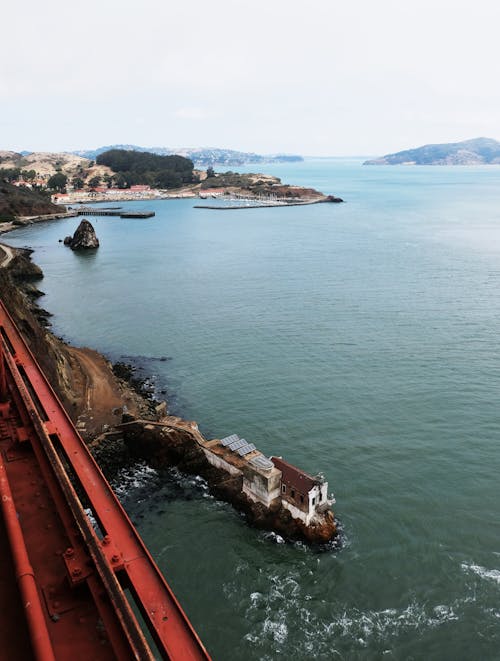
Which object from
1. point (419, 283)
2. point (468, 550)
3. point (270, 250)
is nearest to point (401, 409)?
point (468, 550)

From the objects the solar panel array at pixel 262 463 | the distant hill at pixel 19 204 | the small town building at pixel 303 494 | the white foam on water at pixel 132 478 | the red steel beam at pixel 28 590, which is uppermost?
the distant hill at pixel 19 204

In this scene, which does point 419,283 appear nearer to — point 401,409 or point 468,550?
point 401,409

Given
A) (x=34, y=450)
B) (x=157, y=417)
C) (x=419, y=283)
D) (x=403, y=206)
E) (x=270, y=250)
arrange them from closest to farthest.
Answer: (x=34, y=450) < (x=157, y=417) < (x=419, y=283) < (x=270, y=250) < (x=403, y=206)

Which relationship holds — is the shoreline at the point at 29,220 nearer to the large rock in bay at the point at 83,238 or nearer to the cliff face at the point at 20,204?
the cliff face at the point at 20,204

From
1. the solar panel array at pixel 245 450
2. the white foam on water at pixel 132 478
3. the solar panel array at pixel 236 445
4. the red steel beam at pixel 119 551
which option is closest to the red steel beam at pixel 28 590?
the red steel beam at pixel 119 551

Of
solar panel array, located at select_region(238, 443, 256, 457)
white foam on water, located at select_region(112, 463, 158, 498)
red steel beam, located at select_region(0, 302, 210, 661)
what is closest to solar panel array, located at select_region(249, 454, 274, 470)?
solar panel array, located at select_region(238, 443, 256, 457)

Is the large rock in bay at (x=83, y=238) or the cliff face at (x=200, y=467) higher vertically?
the large rock in bay at (x=83, y=238)

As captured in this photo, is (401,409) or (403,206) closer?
(401,409)
